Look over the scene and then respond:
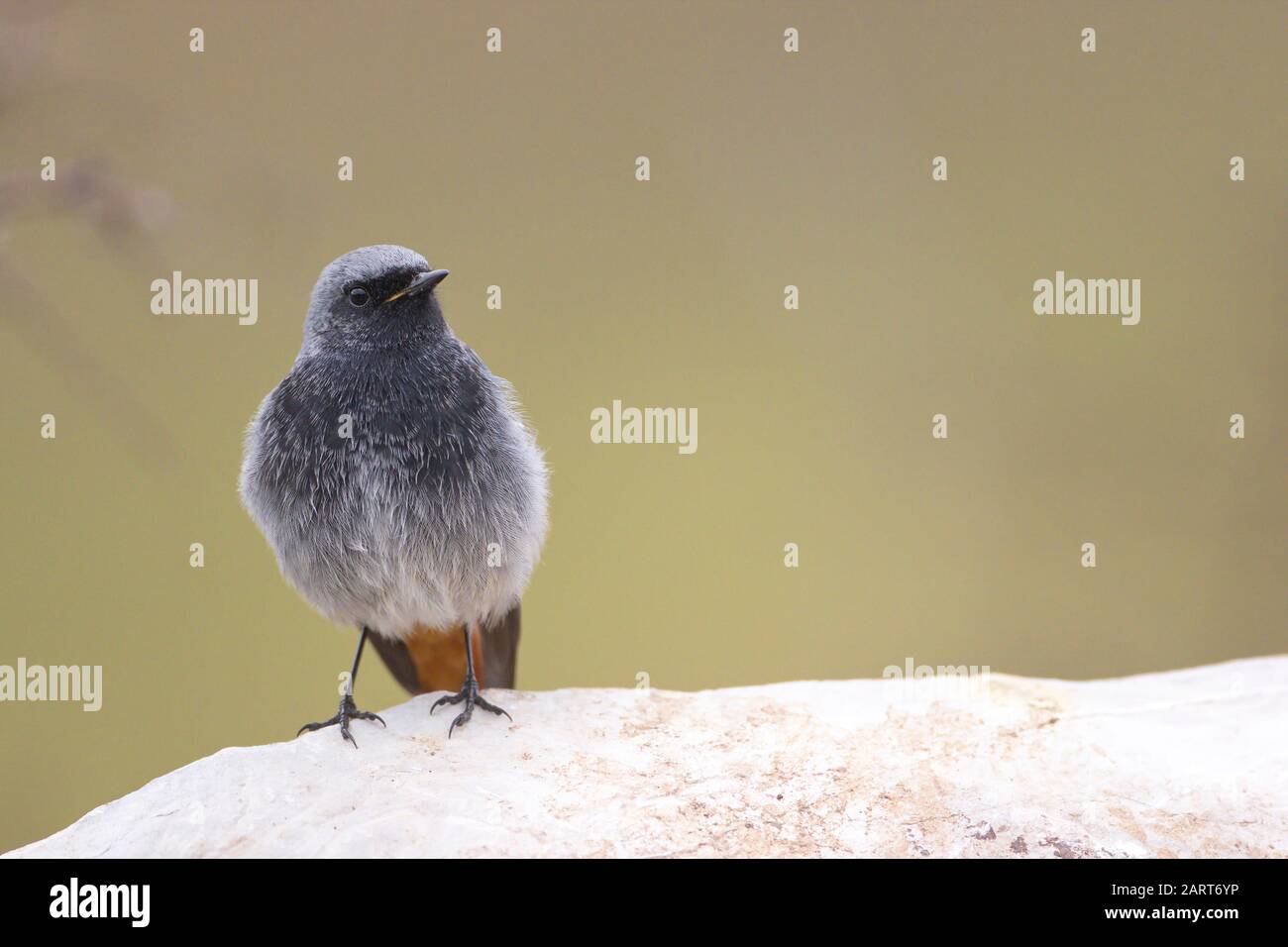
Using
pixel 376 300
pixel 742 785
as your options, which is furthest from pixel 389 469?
pixel 742 785

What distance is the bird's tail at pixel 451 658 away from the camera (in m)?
4.05

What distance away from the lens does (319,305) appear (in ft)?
12.2

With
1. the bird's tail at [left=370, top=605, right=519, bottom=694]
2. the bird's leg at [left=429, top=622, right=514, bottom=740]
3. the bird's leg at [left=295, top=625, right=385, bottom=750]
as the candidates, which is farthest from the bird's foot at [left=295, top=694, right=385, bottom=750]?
the bird's tail at [left=370, top=605, right=519, bottom=694]

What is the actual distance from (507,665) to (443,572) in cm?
64

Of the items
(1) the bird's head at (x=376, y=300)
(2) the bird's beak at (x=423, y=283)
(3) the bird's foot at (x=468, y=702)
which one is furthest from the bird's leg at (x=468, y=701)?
(2) the bird's beak at (x=423, y=283)

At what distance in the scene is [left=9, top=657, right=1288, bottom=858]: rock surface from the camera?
111 inches

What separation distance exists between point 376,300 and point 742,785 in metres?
1.89

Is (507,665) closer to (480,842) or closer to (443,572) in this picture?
(443,572)

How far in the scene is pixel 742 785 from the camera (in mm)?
3133

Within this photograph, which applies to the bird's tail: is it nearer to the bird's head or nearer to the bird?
the bird

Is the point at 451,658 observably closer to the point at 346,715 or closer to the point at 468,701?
the point at 468,701

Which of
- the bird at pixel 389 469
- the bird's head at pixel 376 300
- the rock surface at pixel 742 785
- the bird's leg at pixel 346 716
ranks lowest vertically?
the rock surface at pixel 742 785

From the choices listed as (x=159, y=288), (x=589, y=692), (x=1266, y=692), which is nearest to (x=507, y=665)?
(x=589, y=692)

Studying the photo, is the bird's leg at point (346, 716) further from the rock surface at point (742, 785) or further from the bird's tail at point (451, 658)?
the bird's tail at point (451, 658)
